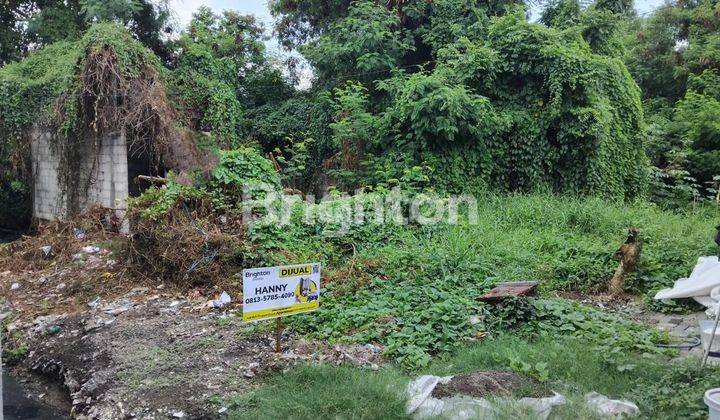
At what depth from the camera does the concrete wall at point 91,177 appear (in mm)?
10398

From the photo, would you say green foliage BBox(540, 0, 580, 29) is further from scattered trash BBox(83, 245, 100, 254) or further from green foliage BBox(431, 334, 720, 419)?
scattered trash BBox(83, 245, 100, 254)

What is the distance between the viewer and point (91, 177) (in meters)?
10.8

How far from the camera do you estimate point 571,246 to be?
7809 mm

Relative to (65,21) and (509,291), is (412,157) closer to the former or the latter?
(509,291)

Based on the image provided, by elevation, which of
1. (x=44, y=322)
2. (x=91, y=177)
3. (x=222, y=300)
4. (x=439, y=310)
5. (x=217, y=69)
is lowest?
(x=44, y=322)

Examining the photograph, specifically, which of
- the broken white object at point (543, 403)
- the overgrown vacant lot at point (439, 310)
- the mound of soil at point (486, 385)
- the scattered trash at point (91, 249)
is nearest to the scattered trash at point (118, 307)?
the overgrown vacant lot at point (439, 310)

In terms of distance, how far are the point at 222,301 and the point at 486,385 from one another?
3694 millimetres

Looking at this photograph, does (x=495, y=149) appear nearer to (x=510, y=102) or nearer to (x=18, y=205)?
(x=510, y=102)

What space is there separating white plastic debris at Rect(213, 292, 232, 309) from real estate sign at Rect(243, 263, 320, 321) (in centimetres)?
175

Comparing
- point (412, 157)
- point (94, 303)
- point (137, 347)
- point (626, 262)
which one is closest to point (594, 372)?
point (626, 262)

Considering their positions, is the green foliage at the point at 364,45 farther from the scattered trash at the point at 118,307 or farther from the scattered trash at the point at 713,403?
the scattered trash at the point at 713,403

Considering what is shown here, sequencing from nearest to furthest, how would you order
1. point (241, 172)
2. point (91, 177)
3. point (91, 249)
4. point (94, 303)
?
point (94, 303) → point (241, 172) → point (91, 249) → point (91, 177)

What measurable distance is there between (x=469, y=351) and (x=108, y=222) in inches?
299

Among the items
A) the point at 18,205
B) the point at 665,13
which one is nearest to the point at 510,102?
the point at 665,13
